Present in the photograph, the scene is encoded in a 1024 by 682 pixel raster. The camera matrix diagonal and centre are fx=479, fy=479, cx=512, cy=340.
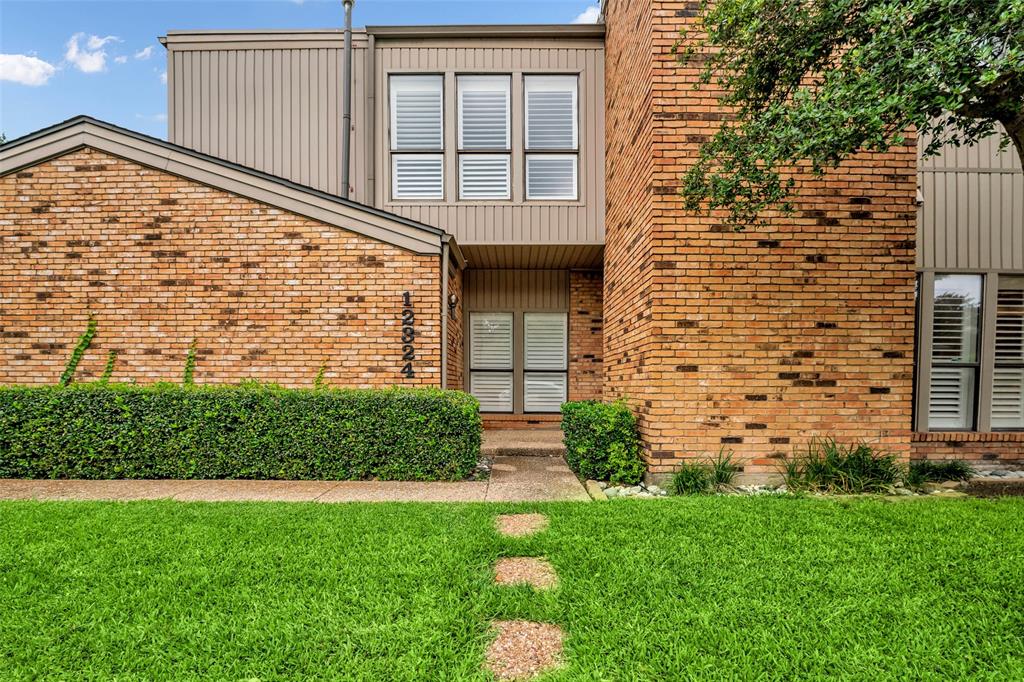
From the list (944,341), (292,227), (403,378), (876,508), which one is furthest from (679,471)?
(292,227)

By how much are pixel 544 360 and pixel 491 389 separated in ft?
3.93

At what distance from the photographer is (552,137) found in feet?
26.9

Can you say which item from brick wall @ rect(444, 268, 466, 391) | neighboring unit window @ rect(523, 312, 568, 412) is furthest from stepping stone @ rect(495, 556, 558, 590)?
neighboring unit window @ rect(523, 312, 568, 412)

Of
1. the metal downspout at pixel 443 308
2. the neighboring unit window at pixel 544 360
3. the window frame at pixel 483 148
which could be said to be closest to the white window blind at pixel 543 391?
the neighboring unit window at pixel 544 360

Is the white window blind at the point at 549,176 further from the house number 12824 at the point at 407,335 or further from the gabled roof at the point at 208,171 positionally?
the house number 12824 at the point at 407,335

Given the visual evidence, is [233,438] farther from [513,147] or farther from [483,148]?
[513,147]

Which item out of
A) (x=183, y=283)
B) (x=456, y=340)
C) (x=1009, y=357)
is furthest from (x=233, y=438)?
(x=1009, y=357)

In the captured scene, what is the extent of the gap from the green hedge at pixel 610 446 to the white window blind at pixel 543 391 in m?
3.95

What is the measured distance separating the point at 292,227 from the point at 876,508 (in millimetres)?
7040

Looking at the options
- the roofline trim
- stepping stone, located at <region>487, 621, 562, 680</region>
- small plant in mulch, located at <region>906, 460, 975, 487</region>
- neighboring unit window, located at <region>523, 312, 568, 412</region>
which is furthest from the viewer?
neighboring unit window, located at <region>523, 312, 568, 412</region>

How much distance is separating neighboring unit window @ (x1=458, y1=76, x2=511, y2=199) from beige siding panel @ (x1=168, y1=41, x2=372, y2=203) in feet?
7.33

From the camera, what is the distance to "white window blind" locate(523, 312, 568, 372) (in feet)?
31.1

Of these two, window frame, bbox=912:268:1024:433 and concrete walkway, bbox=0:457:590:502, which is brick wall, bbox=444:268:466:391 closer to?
concrete walkway, bbox=0:457:590:502

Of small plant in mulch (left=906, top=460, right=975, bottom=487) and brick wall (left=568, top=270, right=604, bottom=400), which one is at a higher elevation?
brick wall (left=568, top=270, right=604, bottom=400)
